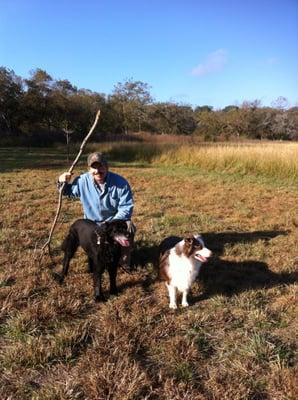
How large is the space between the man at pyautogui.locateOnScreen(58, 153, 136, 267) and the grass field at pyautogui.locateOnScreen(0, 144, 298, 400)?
682 millimetres

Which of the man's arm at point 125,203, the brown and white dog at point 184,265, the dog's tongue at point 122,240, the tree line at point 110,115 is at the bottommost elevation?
the brown and white dog at point 184,265

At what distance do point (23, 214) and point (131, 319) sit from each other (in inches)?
177

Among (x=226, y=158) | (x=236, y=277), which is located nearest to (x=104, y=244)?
(x=236, y=277)

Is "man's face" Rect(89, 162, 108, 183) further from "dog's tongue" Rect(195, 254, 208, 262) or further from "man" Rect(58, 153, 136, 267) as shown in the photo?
"dog's tongue" Rect(195, 254, 208, 262)

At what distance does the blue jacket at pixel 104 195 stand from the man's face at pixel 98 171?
0.23 feet

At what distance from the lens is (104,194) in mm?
4848

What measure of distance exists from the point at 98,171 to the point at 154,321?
1.82m

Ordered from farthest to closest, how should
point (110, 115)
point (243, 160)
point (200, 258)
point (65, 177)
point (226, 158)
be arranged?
point (110, 115) → point (226, 158) → point (243, 160) → point (65, 177) → point (200, 258)

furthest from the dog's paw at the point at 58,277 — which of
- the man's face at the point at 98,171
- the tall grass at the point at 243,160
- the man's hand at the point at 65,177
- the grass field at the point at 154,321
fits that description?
the tall grass at the point at 243,160

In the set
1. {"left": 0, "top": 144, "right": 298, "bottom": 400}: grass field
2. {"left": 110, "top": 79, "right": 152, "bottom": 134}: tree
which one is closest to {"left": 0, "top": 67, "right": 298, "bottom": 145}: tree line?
{"left": 110, "top": 79, "right": 152, "bottom": 134}: tree

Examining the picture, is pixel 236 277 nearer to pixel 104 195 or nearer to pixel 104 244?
pixel 104 244

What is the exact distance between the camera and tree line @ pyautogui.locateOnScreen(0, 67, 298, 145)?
1318 inches

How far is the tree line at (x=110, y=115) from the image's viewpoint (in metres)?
33.5

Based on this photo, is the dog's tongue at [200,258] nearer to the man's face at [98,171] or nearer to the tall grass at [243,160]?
the man's face at [98,171]
